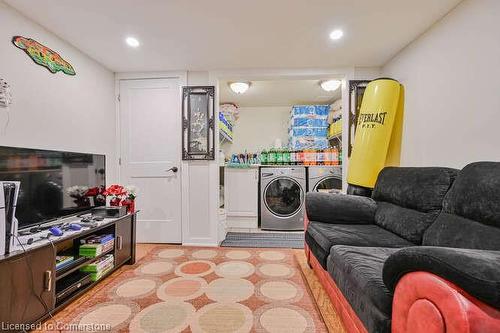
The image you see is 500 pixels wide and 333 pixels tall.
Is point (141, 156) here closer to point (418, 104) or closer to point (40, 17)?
point (40, 17)

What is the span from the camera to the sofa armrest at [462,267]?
584mm

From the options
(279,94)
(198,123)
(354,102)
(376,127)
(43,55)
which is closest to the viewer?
(43,55)

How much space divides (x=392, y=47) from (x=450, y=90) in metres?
0.83

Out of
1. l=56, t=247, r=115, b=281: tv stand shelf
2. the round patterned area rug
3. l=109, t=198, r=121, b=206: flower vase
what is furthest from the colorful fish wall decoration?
the round patterned area rug

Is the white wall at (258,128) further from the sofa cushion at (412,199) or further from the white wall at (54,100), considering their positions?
the sofa cushion at (412,199)

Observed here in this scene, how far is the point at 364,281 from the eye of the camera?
3.52 feet

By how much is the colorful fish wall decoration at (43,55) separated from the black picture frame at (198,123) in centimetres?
117

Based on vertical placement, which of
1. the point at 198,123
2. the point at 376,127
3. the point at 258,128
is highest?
the point at 258,128

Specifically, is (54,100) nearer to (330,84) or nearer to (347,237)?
(347,237)

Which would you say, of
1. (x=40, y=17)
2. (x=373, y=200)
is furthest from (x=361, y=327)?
(x=40, y=17)

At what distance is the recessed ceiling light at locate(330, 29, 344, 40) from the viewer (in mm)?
2047

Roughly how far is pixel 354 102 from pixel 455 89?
3.59ft

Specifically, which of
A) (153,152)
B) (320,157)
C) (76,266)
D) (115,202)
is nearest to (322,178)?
(320,157)

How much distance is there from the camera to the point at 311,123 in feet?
13.3
